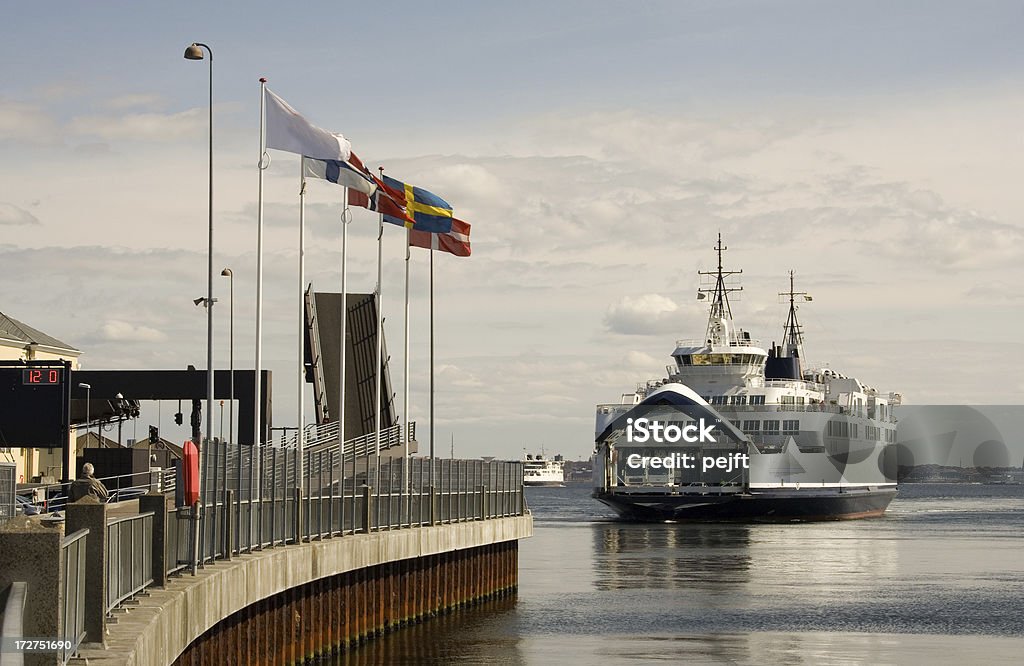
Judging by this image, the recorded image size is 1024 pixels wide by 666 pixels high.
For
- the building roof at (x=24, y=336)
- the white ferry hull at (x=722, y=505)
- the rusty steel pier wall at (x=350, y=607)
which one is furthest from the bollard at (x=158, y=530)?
the white ferry hull at (x=722, y=505)

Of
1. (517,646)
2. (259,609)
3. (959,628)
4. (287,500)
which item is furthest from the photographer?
(959,628)

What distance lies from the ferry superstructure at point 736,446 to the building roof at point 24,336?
32034 millimetres

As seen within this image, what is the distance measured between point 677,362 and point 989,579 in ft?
168

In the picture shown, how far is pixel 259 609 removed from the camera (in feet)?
78.8

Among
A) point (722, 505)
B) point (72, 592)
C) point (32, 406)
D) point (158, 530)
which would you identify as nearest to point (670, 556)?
point (722, 505)

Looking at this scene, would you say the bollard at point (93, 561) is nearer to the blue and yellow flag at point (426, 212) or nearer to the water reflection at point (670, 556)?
the blue and yellow flag at point (426, 212)

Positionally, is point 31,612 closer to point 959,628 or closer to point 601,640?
point 601,640

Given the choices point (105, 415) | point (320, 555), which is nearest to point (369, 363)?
point (105, 415)

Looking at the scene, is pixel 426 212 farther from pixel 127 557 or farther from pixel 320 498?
pixel 127 557

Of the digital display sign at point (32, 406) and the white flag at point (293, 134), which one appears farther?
the digital display sign at point (32, 406)

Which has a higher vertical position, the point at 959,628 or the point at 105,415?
the point at 105,415

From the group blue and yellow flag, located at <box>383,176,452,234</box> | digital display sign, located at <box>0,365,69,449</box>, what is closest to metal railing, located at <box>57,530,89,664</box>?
blue and yellow flag, located at <box>383,176,452,234</box>

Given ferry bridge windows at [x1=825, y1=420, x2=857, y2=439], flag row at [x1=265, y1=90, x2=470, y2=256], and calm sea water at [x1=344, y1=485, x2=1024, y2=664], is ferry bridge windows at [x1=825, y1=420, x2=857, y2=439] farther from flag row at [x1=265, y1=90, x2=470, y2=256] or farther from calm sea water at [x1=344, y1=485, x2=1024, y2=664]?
flag row at [x1=265, y1=90, x2=470, y2=256]

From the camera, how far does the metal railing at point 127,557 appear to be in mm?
13908
